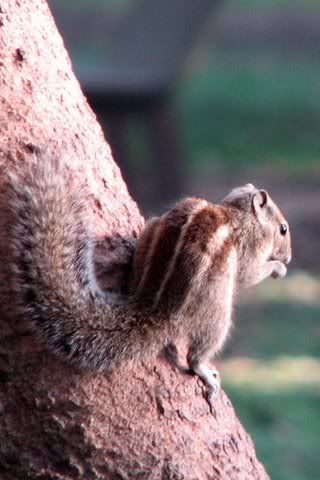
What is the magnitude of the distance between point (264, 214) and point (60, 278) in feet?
1.86

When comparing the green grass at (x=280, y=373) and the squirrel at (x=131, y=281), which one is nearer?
the squirrel at (x=131, y=281)

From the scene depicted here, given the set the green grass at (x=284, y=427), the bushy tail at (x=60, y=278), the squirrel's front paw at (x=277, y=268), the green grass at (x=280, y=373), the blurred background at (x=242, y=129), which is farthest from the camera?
the blurred background at (x=242, y=129)

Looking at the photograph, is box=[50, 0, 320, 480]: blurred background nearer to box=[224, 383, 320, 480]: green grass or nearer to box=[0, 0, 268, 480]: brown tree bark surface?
box=[224, 383, 320, 480]: green grass

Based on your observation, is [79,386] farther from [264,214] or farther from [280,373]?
[280,373]

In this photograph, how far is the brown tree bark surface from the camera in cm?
219

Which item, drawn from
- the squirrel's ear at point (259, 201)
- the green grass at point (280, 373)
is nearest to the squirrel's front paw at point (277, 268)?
the squirrel's ear at point (259, 201)

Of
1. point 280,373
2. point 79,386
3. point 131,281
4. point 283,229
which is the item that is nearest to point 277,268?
point 283,229

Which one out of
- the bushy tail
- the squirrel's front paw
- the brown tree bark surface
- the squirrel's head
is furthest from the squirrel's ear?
the bushy tail

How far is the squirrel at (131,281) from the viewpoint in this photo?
7.06ft

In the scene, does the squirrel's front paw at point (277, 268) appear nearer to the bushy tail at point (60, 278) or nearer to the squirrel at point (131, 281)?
the squirrel at point (131, 281)

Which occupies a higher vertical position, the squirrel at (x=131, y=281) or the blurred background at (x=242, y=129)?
the blurred background at (x=242, y=129)

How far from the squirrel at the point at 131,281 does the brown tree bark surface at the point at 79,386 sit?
0.11 ft

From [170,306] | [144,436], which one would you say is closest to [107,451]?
[144,436]

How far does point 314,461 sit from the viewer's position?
6.20 m
